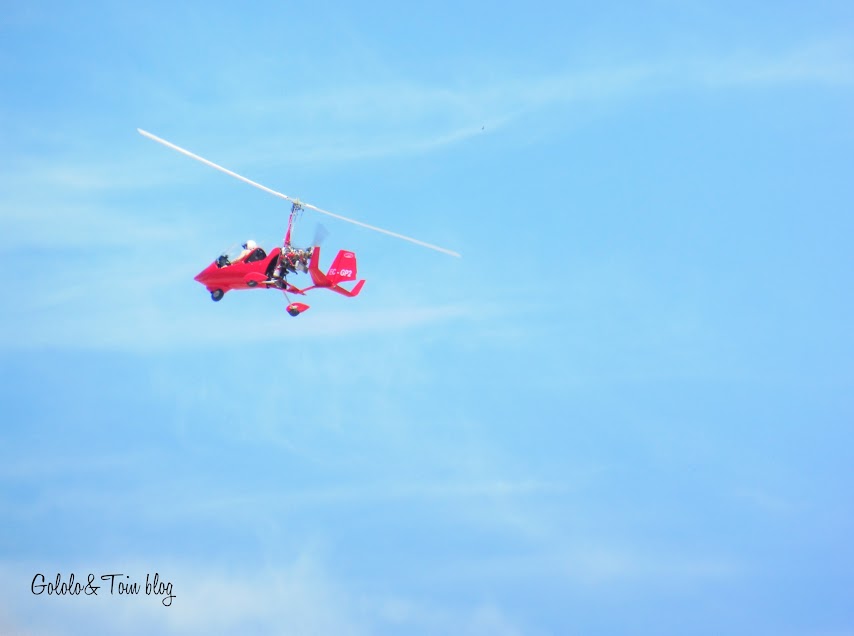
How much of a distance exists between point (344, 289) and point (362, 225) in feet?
22.4

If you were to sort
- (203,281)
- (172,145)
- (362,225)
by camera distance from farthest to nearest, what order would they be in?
1. (203,281)
2. (362,225)
3. (172,145)

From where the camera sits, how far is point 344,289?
257ft

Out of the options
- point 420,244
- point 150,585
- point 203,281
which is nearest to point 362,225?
point 420,244

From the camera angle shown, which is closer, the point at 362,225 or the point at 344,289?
the point at 362,225

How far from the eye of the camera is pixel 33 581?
8194cm

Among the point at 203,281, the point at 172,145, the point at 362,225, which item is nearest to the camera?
the point at 172,145

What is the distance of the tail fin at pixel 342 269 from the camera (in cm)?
7725

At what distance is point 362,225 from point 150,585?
99.4 feet

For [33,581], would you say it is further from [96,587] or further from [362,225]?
[362,225]

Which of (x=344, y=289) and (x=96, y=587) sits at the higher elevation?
(x=344, y=289)

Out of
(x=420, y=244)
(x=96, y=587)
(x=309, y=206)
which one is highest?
(x=309, y=206)

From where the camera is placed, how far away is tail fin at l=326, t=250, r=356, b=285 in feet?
253

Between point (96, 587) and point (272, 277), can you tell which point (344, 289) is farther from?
→ point (96, 587)

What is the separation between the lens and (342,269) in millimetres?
77312
